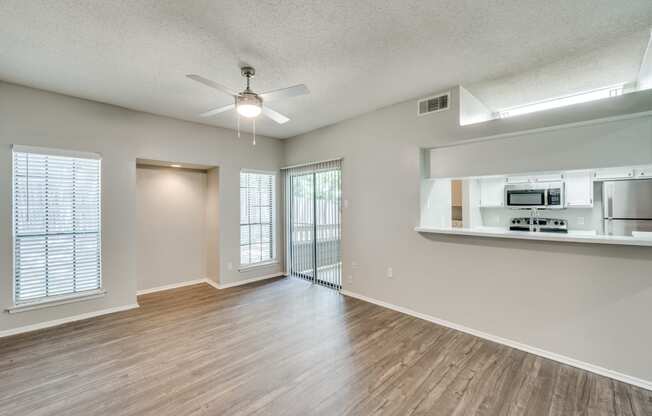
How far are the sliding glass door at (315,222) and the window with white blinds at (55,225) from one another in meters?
3.09

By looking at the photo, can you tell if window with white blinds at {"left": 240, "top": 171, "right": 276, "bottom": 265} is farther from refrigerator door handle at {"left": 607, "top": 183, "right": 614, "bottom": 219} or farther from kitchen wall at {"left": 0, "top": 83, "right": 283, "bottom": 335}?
refrigerator door handle at {"left": 607, "top": 183, "right": 614, "bottom": 219}

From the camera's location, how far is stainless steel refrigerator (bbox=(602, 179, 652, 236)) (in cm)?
365

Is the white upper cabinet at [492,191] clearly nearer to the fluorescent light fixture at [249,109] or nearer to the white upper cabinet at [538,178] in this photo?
the white upper cabinet at [538,178]

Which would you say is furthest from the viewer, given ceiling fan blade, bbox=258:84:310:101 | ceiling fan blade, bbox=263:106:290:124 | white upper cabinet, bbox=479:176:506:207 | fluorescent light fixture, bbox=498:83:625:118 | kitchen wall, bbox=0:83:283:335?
white upper cabinet, bbox=479:176:506:207

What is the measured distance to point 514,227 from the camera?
4930 mm

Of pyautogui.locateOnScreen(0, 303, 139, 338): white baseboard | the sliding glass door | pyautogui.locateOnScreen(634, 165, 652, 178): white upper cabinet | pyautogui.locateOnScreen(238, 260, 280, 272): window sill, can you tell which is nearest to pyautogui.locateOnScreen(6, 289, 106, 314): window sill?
pyautogui.locateOnScreen(0, 303, 139, 338): white baseboard

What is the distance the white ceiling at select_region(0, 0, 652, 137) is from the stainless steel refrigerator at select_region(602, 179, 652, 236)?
1.90 m

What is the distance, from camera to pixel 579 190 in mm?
4328

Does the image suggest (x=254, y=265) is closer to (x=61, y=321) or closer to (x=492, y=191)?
(x=61, y=321)

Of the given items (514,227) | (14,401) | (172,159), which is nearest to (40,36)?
(172,159)

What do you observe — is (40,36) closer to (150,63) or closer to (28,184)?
(150,63)

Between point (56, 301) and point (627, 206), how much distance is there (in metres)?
7.70

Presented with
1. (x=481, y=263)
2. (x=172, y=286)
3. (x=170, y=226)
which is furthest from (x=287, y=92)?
(x=172, y=286)

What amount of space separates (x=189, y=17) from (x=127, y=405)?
2.93 m
